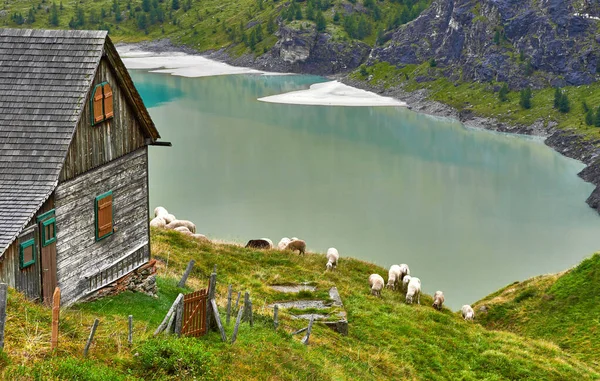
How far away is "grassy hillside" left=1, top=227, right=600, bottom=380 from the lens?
1529 cm

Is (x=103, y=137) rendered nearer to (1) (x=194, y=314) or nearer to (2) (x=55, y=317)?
(1) (x=194, y=314)

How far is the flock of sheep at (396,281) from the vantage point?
35375 millimetres

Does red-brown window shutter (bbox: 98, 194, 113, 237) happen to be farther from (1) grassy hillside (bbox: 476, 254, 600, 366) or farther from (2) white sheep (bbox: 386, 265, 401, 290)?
(1) grassy hillside (bbox: 476, 254, 600, 366)

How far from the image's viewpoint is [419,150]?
345ft

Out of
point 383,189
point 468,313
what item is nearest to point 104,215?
point 468,313

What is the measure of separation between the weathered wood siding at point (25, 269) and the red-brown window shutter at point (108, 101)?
331 cm

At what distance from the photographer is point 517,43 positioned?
142m

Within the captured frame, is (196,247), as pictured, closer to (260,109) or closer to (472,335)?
(472,335)

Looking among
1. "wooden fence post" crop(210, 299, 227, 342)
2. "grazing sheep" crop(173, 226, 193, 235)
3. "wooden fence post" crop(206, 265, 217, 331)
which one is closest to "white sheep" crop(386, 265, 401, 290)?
"grazing sheep" crop(173, 226, 193, 235)

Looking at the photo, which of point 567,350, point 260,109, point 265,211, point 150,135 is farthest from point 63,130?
point 260,109

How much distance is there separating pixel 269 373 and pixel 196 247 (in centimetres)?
1928

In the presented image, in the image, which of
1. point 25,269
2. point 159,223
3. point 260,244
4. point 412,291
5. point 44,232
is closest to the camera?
point 25,269

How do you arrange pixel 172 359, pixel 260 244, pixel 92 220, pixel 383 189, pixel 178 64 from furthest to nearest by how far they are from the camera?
pixel 178 64 < pixel 383 189 < pixel 260 244 < pixel 92 220 < pixel 172 359

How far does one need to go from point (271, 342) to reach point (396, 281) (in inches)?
728
